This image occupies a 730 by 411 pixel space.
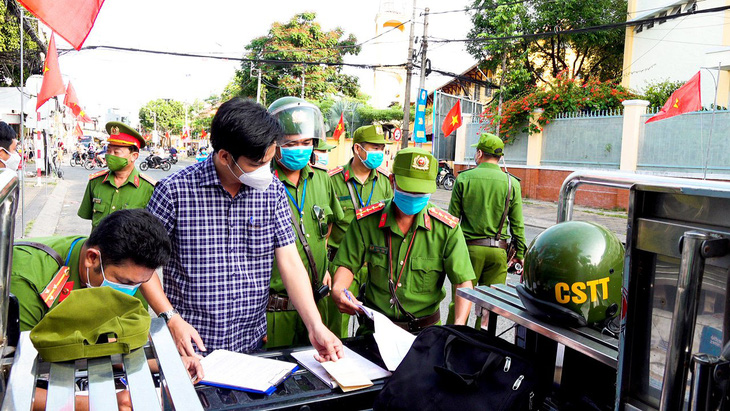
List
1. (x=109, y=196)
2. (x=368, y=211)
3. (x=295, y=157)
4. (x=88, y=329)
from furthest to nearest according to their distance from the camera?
(x=109, y=196) < (x=295, y=157) < (x=368, y=211) < (x=88, y=329)

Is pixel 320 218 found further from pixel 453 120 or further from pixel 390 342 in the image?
pixel 453 120

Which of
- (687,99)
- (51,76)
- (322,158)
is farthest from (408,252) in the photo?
(687,99)

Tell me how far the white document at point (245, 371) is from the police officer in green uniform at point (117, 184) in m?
3.29

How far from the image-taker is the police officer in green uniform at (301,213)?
2922 millimetres

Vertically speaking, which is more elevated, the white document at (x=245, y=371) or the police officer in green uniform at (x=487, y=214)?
the police officer in green uniform at (x=487, y=214)

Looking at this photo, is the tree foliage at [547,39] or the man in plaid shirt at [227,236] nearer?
the man in plaid shirt at [227,236]

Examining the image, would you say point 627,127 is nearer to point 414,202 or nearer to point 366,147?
point 366,147

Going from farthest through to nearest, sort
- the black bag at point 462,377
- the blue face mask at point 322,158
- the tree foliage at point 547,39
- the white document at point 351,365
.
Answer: the tree foliage at point 547,39 < the blue face mask at point 322,158 < the white document at point 351,365 < the black bag at point 462,377

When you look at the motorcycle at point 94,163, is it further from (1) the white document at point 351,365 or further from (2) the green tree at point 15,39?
(1) the white document at point 351,365

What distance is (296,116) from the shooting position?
10.3 feet

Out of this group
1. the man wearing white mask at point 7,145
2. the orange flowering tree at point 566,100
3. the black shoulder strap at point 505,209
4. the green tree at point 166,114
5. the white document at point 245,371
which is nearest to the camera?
the white document at point 245,371

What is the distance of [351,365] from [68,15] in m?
2.80

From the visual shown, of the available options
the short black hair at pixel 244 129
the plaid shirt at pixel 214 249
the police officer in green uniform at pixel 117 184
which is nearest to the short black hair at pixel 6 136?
the police officer in green uniform at pixel 117 184

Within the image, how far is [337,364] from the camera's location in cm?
185
